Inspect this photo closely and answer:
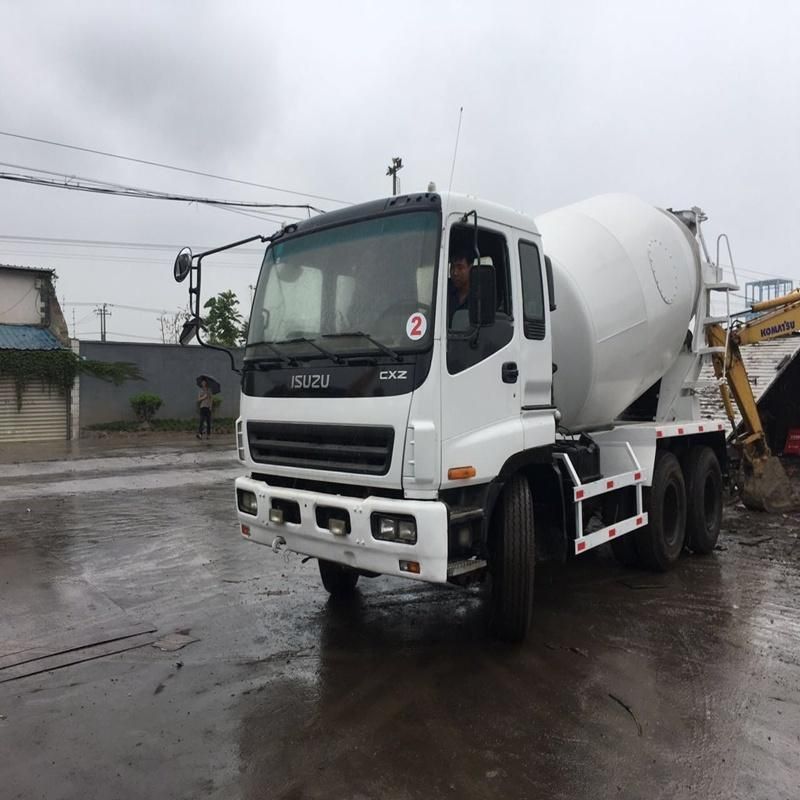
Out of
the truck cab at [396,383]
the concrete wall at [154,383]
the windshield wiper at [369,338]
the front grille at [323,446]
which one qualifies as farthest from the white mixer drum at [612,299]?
the concrete wall at [154,383]

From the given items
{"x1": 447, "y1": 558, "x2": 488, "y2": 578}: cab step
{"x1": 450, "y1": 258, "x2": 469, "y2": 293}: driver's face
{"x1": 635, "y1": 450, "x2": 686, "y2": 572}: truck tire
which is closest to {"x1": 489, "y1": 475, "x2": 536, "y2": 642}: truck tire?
{"x1": 447, "y1": 558, "x2": 488, "y2": 578}: cab step

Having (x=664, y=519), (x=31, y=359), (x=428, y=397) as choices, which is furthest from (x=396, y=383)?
(x=31, y=359)

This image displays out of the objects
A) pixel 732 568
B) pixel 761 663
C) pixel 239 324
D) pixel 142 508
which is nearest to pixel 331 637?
pixel 761 663

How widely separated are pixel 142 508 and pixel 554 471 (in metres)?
6.91

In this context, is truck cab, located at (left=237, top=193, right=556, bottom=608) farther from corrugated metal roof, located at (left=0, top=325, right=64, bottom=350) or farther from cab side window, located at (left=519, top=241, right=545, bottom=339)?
corrugated metal roof, located at (left=0, top=325, right=64, bottom=350)

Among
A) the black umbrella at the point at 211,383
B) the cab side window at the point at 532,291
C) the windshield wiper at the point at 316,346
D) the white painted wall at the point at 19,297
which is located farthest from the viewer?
the white painted wall at the point at 19,297

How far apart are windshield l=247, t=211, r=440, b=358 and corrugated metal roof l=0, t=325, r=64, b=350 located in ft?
62.2

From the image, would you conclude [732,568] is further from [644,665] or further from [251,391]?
[251,391]

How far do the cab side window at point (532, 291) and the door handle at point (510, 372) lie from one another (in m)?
0.29

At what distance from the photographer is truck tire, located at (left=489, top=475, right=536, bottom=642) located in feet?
14.8

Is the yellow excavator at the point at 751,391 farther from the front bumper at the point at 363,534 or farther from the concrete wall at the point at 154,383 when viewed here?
the concrete wall at the point at 154,383

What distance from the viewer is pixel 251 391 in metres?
5.00

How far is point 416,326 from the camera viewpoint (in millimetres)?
4117

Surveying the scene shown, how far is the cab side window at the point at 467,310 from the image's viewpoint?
4.18 metres
